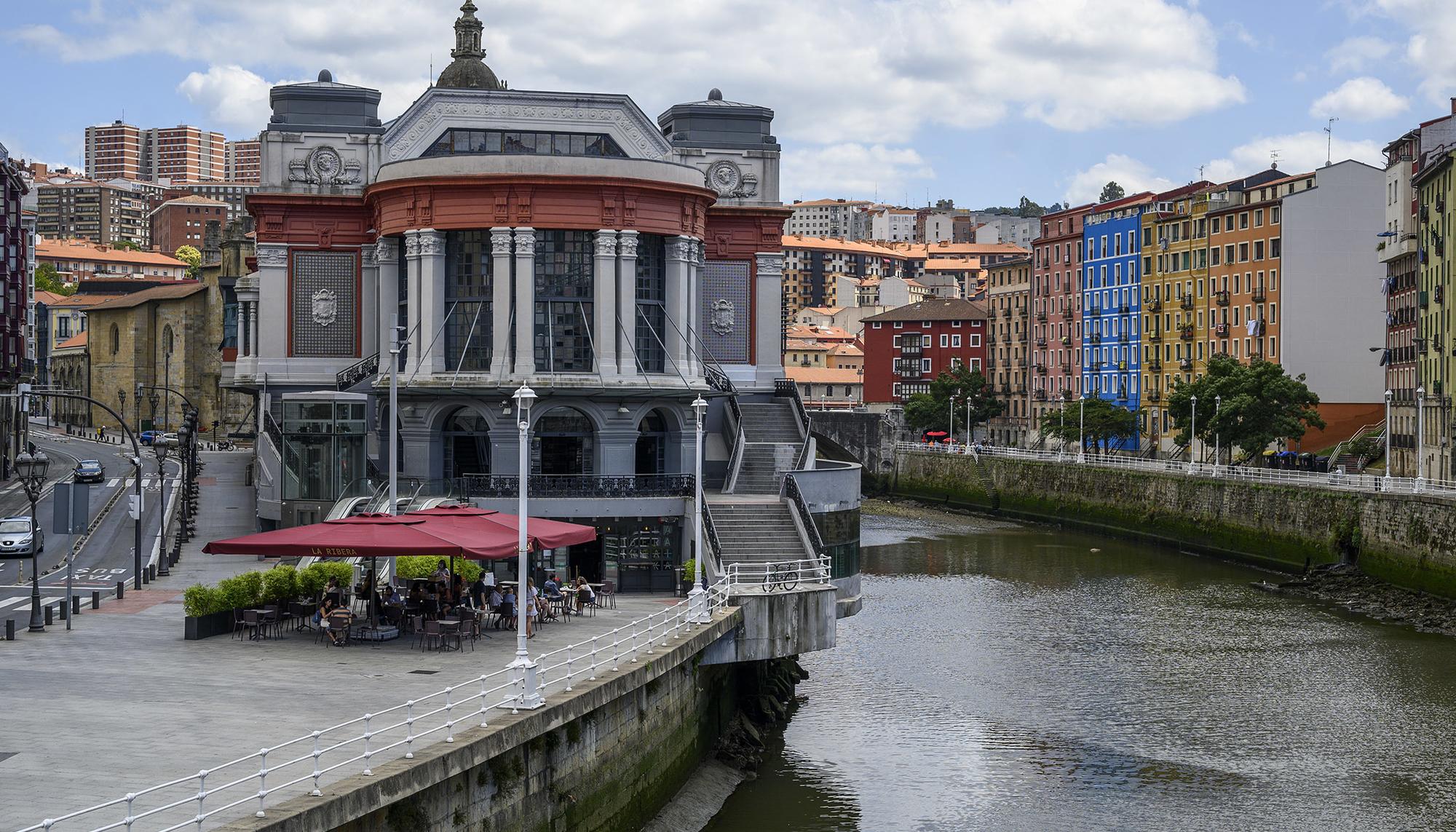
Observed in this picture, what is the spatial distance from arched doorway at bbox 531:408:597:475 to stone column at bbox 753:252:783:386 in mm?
11216

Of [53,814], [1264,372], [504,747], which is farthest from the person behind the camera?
[1264,372]

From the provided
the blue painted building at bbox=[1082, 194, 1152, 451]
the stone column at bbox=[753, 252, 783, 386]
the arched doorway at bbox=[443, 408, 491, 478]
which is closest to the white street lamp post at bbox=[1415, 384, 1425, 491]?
the stone column at bbox=[753, 252, 783, 386]

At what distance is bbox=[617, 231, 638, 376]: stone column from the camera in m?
54.1

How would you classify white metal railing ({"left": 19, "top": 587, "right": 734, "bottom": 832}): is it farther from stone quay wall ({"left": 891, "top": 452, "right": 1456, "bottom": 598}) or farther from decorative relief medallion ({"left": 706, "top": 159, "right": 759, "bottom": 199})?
stone quay wall ({"left": 891, "top": 452, "right": 1456, "bottom": 598})

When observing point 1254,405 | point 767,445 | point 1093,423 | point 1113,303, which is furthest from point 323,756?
point 1113,303

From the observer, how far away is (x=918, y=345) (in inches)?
6599

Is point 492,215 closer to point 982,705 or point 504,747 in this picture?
point 982,705

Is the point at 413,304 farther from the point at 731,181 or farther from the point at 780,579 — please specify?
the point at 780,579

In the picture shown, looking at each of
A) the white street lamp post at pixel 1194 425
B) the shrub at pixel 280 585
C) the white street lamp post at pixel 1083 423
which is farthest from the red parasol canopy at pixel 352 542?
the white street lamp post at pixel 1083 423

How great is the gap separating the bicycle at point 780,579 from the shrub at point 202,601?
10.9 metres

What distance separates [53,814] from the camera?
64.4 ft

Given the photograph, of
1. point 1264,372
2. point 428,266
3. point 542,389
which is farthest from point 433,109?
point 1264,372

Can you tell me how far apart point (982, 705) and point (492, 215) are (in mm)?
20552

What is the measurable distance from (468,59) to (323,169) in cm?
1727
